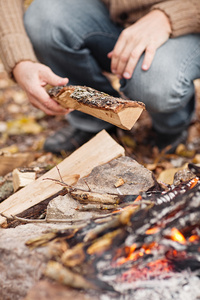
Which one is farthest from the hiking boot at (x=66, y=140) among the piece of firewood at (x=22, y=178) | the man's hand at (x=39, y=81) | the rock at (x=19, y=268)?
the rock at (x=19, y=268)

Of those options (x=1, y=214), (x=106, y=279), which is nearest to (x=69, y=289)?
(x=106, y=279)

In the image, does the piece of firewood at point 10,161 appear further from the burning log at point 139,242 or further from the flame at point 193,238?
the flame at point 193,238

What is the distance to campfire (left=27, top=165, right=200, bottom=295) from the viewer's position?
742mm

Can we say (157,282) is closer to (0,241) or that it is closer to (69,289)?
(69,289)

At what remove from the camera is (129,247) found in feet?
2.54

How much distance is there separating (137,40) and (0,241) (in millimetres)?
1143

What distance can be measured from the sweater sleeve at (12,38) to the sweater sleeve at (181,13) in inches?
29.4

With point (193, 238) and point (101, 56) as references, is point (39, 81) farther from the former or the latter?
point (193, 238)

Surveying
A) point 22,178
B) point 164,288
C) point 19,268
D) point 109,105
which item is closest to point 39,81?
point 22,178

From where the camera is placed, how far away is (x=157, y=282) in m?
0.76

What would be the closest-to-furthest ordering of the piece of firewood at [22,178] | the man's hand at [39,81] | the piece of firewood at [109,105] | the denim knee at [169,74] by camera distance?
the piece of firewood at [109,105], the piece of firewood at [22,178], the man's hand at [39,81], the denim knee at [169,74]

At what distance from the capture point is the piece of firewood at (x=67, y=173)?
1126mm

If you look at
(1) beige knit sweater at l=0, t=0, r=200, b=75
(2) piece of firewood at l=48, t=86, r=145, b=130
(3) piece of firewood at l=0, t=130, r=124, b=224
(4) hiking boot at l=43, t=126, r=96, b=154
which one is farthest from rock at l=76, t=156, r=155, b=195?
(4) hiking boot at l=43, t=126, r=96, b=154

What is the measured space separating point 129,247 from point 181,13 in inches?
49.2
